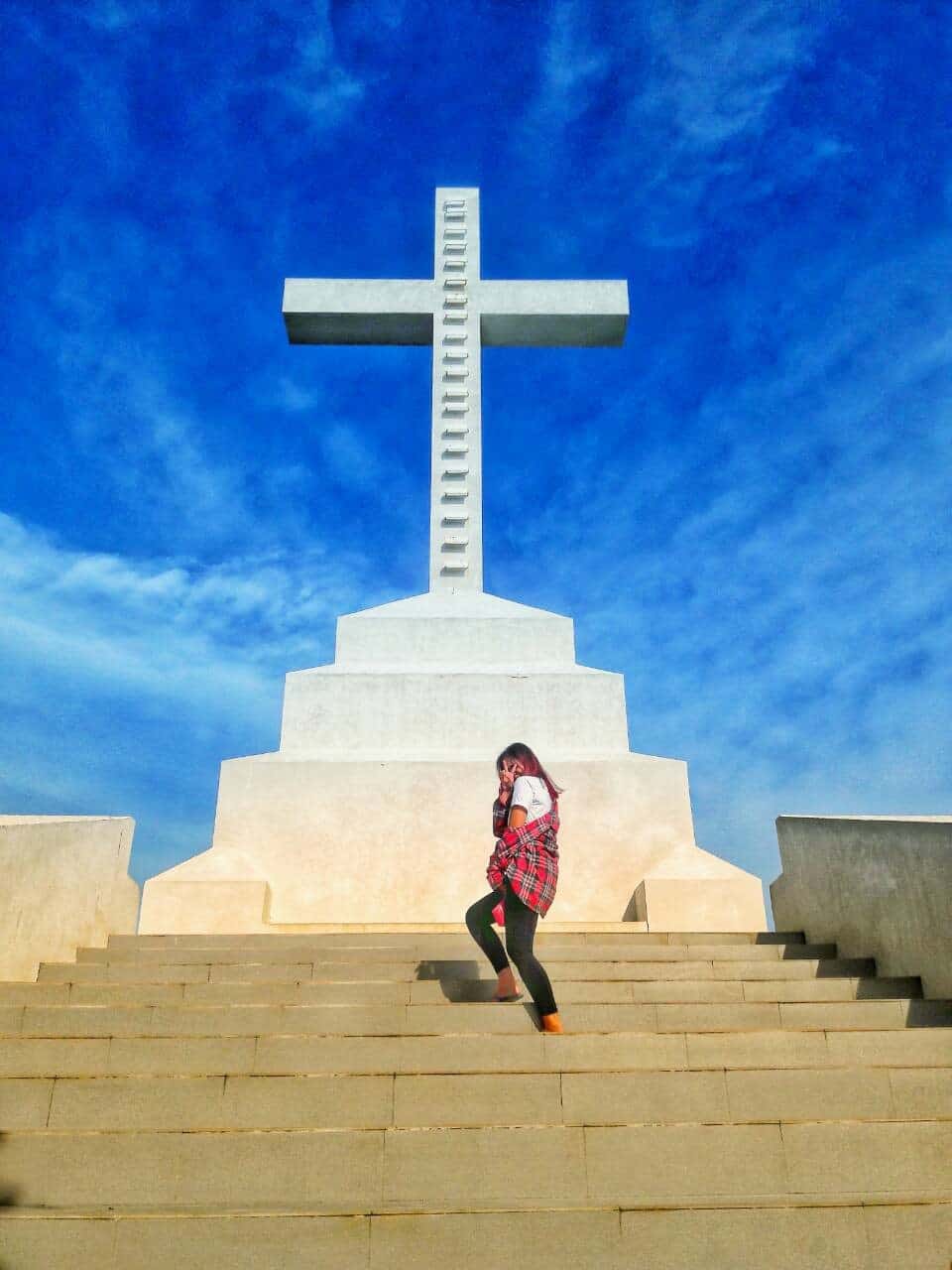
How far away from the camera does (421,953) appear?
598cm

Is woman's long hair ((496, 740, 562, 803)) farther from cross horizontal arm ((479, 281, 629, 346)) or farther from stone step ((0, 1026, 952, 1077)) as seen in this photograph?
cross horizontal arm ((479, 281, 629, 346))

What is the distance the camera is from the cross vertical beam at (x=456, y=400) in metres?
11.2

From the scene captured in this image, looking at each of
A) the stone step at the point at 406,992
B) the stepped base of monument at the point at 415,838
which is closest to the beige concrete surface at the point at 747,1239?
the stone step at the point at 406,992

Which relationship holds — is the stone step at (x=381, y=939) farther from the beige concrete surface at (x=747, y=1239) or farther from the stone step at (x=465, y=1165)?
the beige concrete surface at (x=747, y=1239)

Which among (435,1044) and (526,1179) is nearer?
(526,1179)

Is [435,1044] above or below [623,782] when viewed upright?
below

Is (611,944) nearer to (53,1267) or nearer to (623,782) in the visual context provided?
(623,782)

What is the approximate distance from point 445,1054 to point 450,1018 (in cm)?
41

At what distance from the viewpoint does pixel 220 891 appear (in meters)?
7.93

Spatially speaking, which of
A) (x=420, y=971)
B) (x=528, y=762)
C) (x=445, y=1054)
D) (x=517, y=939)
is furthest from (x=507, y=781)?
(x=420, y=971)

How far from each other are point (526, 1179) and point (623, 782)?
18.7ft

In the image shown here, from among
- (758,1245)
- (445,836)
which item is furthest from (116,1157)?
(445,836)

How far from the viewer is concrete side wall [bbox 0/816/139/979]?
5.76 metres

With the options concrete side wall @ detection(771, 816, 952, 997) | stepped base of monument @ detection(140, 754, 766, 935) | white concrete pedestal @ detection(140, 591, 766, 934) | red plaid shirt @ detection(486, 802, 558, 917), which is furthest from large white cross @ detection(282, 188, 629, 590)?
red plaid shirt @ detection(486, 802, 558, 917)
